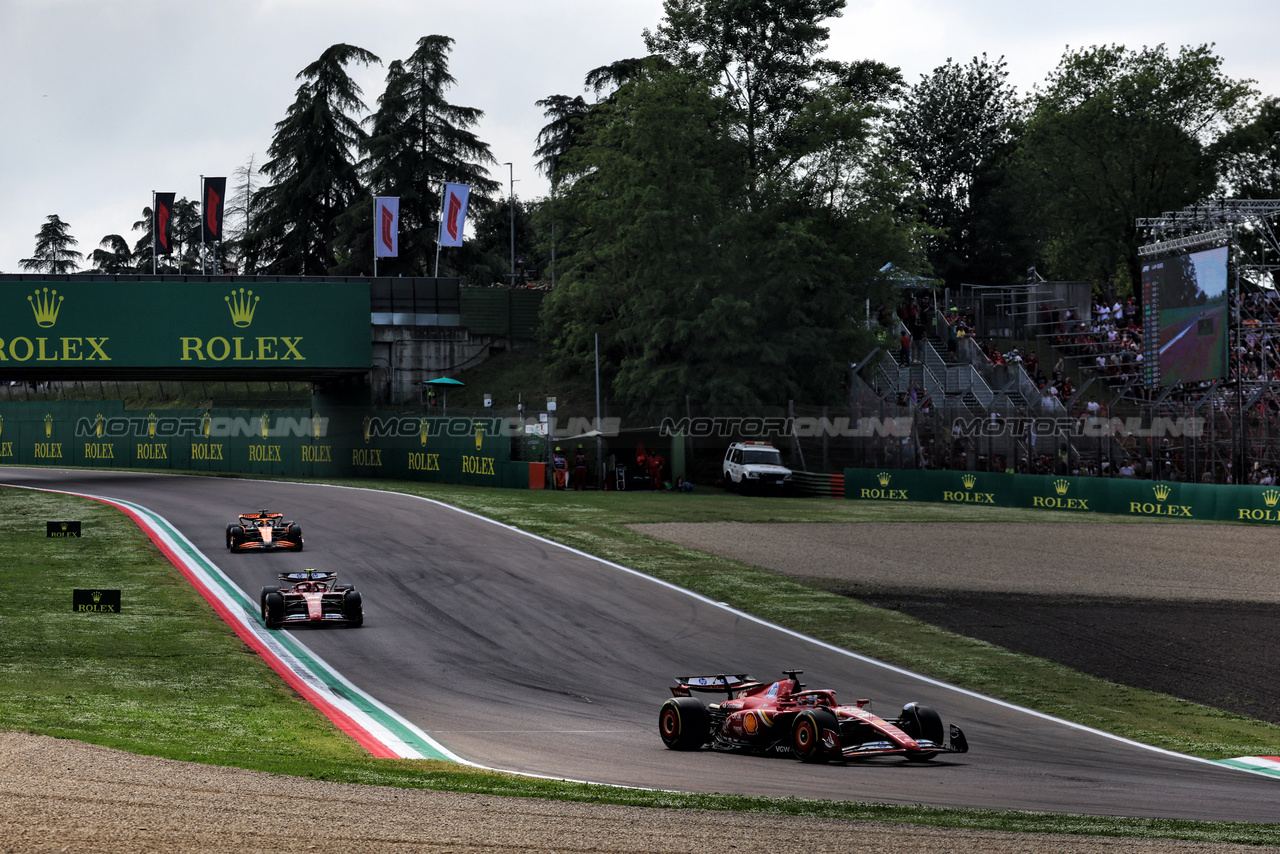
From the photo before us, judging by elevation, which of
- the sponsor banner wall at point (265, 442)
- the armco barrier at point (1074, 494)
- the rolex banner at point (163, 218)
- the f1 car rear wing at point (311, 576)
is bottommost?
the f1 car rear wing at point (311, 576)

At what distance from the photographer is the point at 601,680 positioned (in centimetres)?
1652

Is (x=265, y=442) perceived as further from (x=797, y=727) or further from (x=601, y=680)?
(x=797, y=727)

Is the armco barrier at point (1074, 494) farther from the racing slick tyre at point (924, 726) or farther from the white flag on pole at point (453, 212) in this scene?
the racing slick tyre at point (924, 726)

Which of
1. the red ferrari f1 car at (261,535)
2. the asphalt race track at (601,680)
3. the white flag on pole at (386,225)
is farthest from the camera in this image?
the white flag on pole at (386,225)

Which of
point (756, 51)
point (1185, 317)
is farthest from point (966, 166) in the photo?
point (1185, 317)

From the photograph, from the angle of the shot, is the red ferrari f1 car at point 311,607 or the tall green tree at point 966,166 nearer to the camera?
the red ferrari f1 car at point 311,607

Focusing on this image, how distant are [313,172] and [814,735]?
6376 centimetres

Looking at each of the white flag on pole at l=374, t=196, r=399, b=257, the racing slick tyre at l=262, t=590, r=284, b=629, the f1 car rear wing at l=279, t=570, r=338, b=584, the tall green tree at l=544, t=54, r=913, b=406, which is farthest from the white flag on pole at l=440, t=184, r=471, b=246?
the racing slick tyre at l=262, t=590, r=284, b=629

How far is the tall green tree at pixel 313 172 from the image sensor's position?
68938 millimetres

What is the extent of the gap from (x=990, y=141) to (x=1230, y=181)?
22.9 metres

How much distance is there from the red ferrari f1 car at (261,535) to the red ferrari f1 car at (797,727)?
16519mm

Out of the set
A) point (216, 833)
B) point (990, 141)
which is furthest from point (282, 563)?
point (990, 141)

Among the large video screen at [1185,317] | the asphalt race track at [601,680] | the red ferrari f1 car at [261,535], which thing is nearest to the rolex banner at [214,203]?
the asphalt race track at [601,680]

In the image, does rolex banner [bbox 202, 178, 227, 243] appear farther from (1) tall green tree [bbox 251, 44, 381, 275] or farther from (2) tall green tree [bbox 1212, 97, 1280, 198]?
(2) tall green tree [bbox 1212, 97, 1280, 198]
